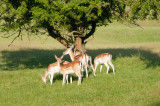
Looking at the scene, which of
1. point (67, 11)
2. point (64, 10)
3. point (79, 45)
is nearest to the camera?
point (64, 10)

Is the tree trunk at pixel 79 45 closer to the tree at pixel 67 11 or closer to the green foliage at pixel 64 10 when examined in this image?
the tree at pixel 67 11

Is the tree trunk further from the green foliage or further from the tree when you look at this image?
the green foliage

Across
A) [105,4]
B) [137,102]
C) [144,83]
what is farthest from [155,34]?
[137,102]

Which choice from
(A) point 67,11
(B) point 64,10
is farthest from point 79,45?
(B) point 64,10

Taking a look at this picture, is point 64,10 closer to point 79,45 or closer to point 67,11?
point 67,11

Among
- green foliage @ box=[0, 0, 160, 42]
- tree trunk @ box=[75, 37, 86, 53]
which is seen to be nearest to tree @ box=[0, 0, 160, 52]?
green foliage @ box=[0, 0, 160, 42]

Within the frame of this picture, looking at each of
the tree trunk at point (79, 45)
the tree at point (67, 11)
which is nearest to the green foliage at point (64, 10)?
the tree at point (67, 11)

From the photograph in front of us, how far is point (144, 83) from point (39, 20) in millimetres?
7448

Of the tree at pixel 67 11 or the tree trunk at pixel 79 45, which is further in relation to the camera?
the tree trunk at pixel 79 45

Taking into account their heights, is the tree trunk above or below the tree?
below

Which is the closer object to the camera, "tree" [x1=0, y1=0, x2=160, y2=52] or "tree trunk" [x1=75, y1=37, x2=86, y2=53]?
"tree" [x1=0, y1=0, x2=160, y2=52]

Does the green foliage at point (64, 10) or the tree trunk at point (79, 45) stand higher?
the green foliage at point (64, 10)

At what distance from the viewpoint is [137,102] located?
36.8 feet

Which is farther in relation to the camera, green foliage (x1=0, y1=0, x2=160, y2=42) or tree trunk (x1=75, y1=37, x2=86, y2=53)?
tree trunk (x1=75, y1=37, x2=86, y2=53)
